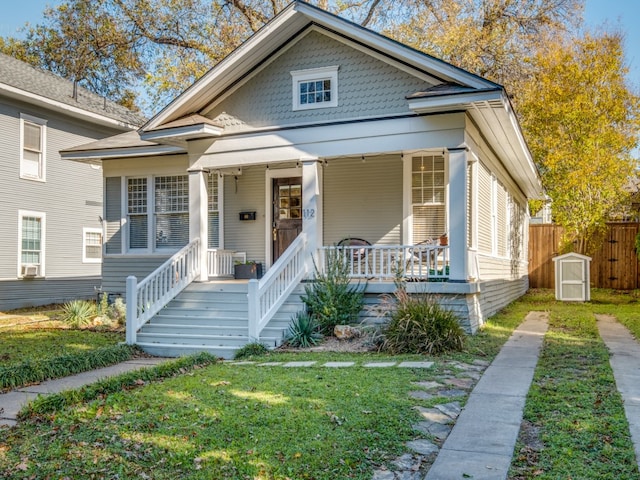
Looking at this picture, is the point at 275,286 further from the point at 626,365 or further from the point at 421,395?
the point at 626,365

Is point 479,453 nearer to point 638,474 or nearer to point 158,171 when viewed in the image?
point 638,474

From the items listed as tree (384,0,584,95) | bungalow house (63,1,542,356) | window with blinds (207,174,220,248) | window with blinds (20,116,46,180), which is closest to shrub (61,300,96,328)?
bungalow house (63,1,542,356)

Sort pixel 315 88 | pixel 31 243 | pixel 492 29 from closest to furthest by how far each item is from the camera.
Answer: pixel 315 88 < pixel 31 243 < pixel 492 29

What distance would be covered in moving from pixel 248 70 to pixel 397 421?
826 cm

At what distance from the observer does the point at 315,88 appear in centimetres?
1098

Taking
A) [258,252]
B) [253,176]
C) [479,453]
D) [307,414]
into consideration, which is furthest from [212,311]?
[479,453]

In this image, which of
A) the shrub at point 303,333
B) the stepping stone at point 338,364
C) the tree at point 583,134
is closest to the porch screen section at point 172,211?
the shrub at point 303,333

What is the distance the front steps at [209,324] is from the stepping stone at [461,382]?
3.41 m

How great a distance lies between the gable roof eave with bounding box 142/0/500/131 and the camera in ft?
31.6

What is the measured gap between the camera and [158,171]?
13.5 meters

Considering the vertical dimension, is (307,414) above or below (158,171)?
below

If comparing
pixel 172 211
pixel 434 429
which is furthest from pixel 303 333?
pixel 172 211

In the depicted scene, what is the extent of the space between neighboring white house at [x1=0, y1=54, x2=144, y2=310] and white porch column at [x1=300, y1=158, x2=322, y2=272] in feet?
30.9

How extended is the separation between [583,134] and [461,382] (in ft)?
45.9
